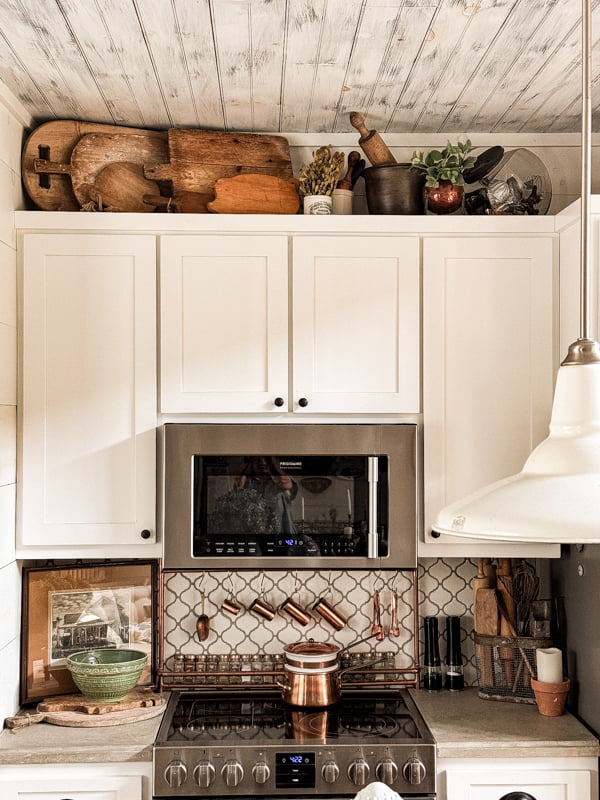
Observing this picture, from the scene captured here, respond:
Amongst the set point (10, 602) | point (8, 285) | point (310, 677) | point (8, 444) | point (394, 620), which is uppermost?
point (8, 285)

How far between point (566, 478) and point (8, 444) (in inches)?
77.2

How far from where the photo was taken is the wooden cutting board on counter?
2328 millimetres

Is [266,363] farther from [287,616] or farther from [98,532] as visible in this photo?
[287,616]

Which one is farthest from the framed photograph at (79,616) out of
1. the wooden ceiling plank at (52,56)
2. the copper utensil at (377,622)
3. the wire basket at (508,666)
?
the wooden ceiling plank at (52,56)

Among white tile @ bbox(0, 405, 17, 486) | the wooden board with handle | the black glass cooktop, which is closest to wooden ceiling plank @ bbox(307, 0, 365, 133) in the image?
the wooden board with handle

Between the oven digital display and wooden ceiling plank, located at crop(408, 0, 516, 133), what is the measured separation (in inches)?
73.1

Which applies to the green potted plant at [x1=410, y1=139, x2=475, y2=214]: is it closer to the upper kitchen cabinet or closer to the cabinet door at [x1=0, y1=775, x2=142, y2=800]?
the upper kitchen cabinet

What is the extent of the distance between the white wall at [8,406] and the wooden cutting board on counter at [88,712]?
3.1 inches

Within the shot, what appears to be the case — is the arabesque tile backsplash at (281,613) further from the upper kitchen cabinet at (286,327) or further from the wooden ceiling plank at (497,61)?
the wooden ceiling plank at (497,61)

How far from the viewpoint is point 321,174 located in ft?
8.31

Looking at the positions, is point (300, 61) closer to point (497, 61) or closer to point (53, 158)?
point (497, 61)

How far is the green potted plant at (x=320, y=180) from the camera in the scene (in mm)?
2516

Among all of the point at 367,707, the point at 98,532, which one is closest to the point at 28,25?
the point at 98,532

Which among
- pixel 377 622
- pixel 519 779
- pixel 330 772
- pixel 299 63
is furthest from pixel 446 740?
pixel 299 63
